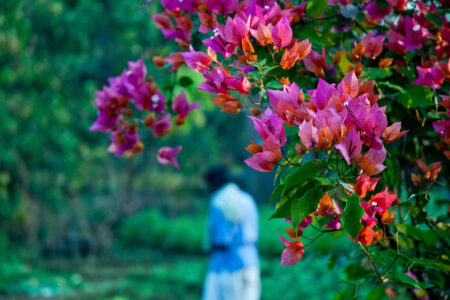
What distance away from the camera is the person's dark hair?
4.72 meters

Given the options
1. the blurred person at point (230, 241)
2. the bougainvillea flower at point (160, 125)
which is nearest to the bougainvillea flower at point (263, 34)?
the bougainvillea flower at point (160, 125)

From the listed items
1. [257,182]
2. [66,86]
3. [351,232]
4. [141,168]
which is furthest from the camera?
[141,168]

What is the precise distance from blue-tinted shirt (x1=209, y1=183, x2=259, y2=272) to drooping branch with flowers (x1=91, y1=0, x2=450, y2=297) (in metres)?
2.69

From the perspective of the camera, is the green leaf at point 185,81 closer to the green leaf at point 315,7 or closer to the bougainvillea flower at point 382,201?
the green leaf at point 315,7

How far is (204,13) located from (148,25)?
374 inches

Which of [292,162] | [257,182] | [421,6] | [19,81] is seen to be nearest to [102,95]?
[292,162]

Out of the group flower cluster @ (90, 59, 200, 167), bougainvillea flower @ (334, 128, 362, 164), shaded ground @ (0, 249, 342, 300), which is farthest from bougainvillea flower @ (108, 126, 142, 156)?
shaded ground @ (0, 249, 342, 300)

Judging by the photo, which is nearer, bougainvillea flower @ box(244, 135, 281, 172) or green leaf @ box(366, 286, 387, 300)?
bougainvillea flower @ box(244, 135, 281, 172)

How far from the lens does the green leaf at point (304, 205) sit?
3.45ft

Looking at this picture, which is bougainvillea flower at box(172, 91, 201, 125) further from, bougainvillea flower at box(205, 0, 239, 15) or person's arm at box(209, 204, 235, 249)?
person's arm at box(209, 204, 235, 249)

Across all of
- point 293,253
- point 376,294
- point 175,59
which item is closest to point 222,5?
point 175,59

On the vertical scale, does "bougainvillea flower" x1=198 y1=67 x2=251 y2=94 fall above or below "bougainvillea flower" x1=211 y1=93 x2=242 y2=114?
above

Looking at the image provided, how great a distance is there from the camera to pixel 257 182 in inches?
543

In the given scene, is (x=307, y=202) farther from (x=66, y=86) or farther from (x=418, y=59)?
(x=66, y=86)
